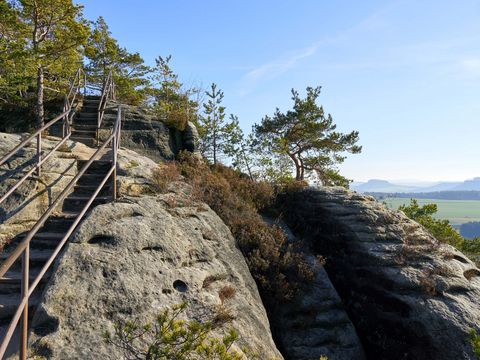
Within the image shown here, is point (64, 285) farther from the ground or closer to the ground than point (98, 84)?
closer to the ground

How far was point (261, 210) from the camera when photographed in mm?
11945

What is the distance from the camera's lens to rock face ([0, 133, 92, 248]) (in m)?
6.68

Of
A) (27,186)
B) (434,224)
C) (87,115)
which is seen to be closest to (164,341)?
(27,186)

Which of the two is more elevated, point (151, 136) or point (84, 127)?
point (84, 127)

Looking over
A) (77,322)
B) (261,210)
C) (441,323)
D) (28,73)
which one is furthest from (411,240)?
(28,73)

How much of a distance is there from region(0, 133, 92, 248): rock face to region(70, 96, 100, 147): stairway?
101 inches

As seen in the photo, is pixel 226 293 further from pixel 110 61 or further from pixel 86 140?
pixel 110 61

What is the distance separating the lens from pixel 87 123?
13.4 metres

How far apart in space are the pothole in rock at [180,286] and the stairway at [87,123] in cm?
781

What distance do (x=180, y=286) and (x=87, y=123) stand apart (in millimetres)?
10145

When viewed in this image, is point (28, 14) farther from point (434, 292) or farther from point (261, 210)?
point (434, 292)

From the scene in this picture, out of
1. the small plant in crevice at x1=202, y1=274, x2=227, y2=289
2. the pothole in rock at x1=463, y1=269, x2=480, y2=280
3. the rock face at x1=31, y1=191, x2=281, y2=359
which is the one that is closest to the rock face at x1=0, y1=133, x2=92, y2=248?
the rock face at x1=31, y1=191, x2=281, y2=359

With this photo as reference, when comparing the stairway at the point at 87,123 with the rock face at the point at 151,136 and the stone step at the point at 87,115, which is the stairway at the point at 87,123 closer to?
the stone step at the point at 87,115

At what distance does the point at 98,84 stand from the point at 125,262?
25.6 metres
